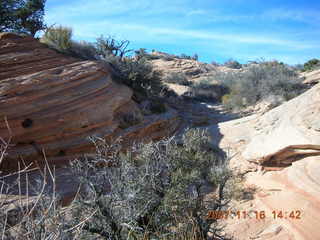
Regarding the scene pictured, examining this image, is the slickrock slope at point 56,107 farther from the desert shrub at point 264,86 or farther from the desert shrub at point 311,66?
the desert shrub at point 311,66

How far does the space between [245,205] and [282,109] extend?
8.14ft

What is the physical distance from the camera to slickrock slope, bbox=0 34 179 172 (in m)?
6.41

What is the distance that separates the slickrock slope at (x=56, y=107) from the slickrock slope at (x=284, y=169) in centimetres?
318

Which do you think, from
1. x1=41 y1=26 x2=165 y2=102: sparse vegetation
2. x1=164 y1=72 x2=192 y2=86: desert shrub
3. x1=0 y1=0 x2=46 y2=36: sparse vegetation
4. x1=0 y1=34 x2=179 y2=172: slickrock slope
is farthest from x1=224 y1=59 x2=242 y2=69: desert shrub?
x1=0 y1=34 x2=179 y2=172: slickrock slope

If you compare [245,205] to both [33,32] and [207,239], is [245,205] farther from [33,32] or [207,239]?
[33,32]

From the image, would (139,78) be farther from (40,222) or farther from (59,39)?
(40,222)

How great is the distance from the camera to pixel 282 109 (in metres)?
6.21

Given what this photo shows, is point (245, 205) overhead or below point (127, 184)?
below

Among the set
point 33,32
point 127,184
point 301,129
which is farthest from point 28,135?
point 33,32

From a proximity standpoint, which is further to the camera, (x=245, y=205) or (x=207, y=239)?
(x=245, y=205)

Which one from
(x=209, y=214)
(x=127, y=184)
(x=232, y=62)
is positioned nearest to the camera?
(x=127, y=184)

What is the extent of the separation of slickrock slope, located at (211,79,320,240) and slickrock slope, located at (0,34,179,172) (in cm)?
318

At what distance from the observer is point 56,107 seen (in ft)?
23.0

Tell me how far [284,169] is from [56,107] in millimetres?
5207
